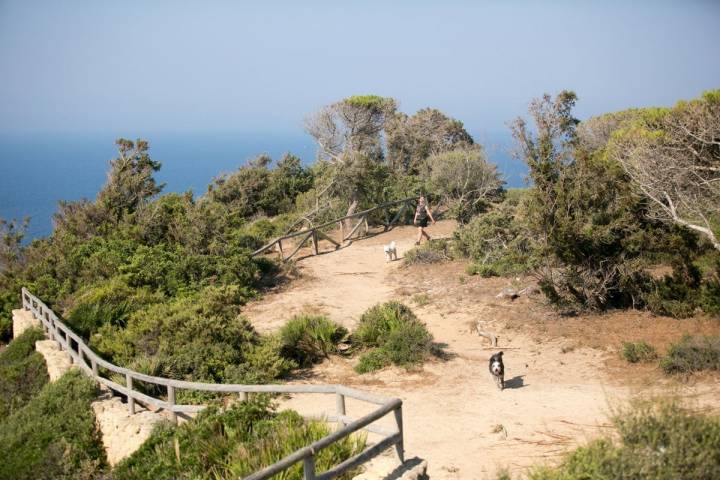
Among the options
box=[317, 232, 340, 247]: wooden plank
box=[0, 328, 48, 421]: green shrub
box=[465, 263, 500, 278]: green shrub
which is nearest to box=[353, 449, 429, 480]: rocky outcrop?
box=[0, 328, 48, 421]: green shrub

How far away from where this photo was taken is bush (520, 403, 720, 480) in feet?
16.1

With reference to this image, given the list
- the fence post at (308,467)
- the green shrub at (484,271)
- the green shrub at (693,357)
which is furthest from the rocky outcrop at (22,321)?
the green shrub at (693,357)

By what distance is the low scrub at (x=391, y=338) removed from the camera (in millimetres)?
11914

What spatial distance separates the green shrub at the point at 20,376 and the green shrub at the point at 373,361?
267 inches

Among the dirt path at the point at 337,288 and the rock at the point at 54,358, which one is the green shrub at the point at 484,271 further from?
the rock at the point at 54,358

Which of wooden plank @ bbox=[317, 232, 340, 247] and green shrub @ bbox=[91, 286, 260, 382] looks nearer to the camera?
green shrub @ bbox=[91, 286, 260, 382]

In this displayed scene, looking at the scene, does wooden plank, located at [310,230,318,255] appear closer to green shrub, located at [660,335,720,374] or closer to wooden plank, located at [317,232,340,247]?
wooden plank, located at [317,232,340,247]

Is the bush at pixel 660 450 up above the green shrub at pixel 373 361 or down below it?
above

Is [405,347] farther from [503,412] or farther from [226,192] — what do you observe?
[226,192]

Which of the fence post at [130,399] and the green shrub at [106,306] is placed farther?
the green shrub at [106,306]

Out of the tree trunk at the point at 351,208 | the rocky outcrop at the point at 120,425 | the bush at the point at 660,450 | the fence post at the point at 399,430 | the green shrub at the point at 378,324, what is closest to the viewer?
the bush at the point at 660,450

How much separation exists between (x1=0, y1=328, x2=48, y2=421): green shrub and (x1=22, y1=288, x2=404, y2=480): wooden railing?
61 centimetres

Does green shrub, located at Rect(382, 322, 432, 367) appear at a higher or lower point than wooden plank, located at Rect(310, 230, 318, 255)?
lower

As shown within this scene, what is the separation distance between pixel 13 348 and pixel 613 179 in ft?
46.2
